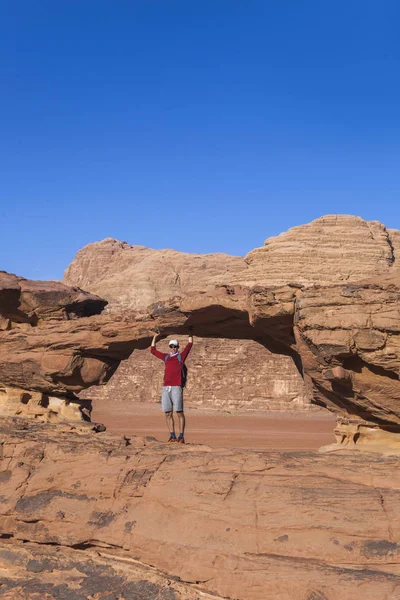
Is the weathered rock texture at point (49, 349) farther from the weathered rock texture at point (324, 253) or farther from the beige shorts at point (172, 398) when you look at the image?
the weathered rock texture at point (324, 253)

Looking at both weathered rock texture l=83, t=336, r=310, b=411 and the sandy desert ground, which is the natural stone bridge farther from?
weathered rock texture l=83, t=336, r=310, b=411

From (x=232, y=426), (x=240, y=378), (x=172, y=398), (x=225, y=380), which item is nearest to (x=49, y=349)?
(x=172, y=398)

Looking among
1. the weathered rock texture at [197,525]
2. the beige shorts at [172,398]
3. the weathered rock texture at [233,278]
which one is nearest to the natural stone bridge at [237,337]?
the beige shorts at [172,398]

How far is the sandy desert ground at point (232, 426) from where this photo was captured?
18.9m

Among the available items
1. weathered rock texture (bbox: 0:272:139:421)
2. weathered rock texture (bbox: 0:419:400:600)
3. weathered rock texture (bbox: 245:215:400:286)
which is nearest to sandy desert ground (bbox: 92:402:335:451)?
weathered rock texture (bbox: 0:272:139:421)

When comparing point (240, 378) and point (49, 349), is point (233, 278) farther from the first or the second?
point (49, 349)

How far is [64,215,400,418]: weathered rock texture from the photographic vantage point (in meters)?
29.8

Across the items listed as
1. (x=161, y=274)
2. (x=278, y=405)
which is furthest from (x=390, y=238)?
(x=278, y=405)

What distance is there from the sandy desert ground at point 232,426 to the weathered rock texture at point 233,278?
1.24m

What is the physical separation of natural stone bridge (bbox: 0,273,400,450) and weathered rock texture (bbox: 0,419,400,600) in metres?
1.05

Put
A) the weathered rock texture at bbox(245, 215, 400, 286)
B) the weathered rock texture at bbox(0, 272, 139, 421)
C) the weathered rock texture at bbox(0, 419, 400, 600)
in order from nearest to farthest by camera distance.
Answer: the weathered rock texture at bbox(0, 419, 400, 600), the weathered rock texture at bbox(0, 272, 139, 421), the weathered rock texture at bbox(245, 215, 400, 286)

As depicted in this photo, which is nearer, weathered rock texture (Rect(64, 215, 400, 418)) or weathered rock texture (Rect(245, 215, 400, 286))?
weathered rock texture (Rect(64, 215, 400, 418))

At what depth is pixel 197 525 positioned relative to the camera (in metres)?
5.66

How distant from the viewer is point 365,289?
6586 mm
